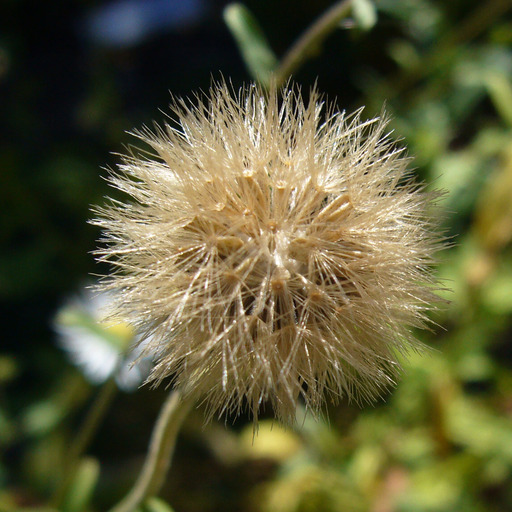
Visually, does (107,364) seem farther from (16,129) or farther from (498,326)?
(498,326)

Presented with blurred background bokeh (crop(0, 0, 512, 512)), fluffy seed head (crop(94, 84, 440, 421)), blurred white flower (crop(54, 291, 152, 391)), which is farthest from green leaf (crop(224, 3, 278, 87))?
blurred white flower (crop(54, 291, 152, 391))

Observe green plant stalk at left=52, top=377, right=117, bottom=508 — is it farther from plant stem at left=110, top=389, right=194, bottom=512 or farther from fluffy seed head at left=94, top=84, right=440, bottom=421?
fluffy seed head at left=94, top=84, right=440, bottom=421

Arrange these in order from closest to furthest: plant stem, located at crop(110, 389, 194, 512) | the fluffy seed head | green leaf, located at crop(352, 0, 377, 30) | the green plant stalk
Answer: the fluffy seed head < plant stem, located at crop(110, 389, 194, 512) < green leaf, located at crop(352, 0, 377, 30) < the green plant stalk

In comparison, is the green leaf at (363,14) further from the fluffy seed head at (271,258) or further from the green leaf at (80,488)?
the green leaf at (80,488)

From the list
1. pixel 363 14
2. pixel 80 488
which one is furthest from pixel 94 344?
pixel 363 14

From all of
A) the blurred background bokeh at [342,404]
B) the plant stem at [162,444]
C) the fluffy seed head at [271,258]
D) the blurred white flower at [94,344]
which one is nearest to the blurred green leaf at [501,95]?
the blurred background bokeh at [342,404]

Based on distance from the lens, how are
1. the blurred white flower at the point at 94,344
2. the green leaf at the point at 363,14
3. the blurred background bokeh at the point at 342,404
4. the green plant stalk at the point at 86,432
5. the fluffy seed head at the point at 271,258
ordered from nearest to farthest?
the fluffy seed head at the point at 271,258 < the green leaf at the point at 363,14 < the green plant stalk at the point at 86,432 < the blurred white flower at the point at 94,344 < the blurred background bokeh at the point at 342,404

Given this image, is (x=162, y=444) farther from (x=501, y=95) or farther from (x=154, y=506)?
(x=501, y=95)
